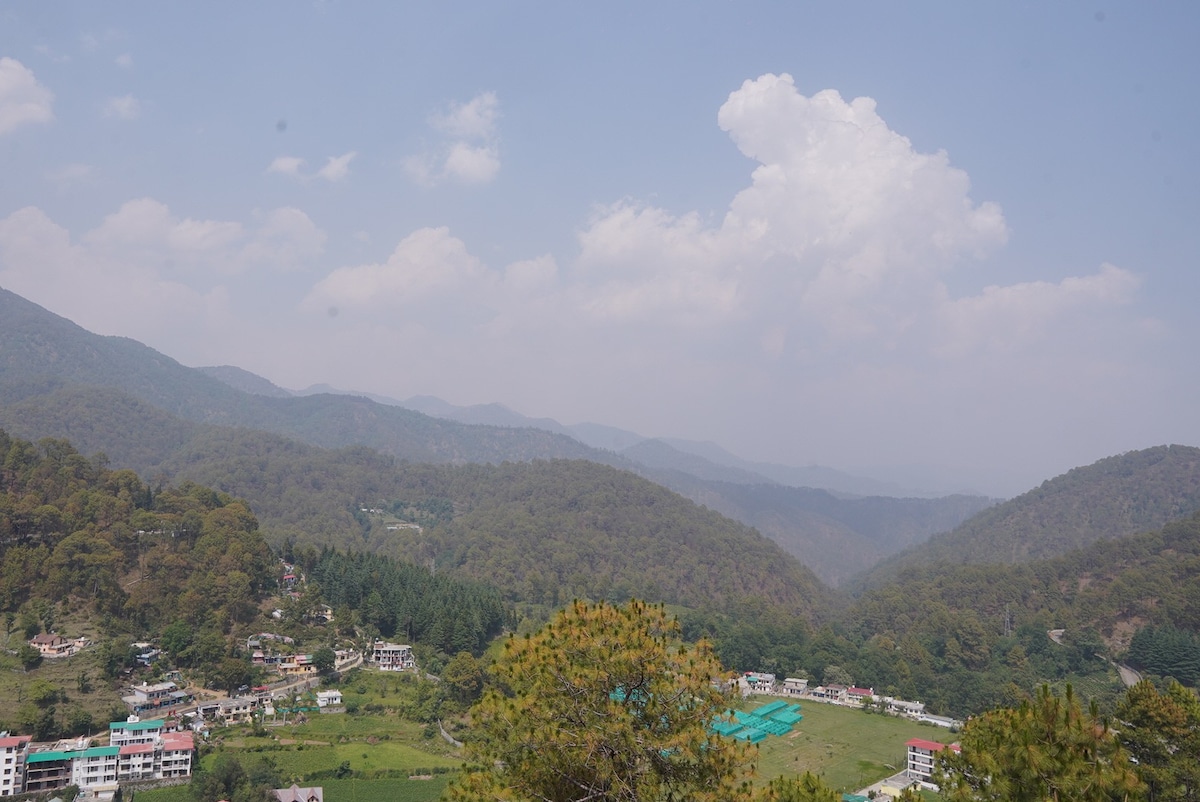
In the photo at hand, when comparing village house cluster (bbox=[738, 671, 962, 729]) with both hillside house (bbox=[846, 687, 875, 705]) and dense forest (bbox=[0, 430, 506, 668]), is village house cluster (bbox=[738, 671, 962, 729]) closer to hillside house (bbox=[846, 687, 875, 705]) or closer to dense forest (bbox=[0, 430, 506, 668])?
hillside house (bbox=[846, 687, 875, 705])

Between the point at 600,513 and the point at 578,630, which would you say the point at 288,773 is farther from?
the point at 600,513

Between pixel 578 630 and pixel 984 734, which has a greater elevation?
pixel 578 630

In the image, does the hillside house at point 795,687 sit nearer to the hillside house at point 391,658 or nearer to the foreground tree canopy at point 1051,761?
the hillside house at point 391,658

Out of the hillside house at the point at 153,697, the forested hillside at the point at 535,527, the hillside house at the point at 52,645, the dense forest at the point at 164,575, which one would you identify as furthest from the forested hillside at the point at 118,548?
the forested hillside at the point at 535,527

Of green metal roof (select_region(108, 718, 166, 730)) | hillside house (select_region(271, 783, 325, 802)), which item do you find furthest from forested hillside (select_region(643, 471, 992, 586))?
green metal roof (select_region(108, 718, 166, 730))

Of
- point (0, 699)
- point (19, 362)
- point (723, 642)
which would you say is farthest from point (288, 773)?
point (19, 362)
